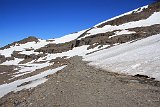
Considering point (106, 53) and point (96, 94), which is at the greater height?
point (106, 53)

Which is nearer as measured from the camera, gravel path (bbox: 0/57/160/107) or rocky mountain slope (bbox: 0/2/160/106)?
gravel path (bbox: 0/57/160/107)

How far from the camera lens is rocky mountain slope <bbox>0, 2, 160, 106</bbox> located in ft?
88.8

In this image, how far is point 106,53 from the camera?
4194cm

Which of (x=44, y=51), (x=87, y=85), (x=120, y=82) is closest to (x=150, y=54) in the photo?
(x=120, y=82)

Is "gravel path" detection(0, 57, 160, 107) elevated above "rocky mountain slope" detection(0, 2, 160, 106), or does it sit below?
below

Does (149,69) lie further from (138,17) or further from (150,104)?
(138,17)

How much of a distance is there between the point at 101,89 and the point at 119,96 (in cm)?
236

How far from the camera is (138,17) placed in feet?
291

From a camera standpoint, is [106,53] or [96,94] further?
[106,53]

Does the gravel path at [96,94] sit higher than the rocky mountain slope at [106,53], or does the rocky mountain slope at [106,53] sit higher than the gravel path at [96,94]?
the rocky mountain slope at [106,53]

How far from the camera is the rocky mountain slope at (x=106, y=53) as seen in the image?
27.1 meters

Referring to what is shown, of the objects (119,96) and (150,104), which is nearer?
(150,104)

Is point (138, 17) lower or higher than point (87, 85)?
higher

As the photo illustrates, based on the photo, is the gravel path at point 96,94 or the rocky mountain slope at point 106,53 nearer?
the gravel path at point 96,94
